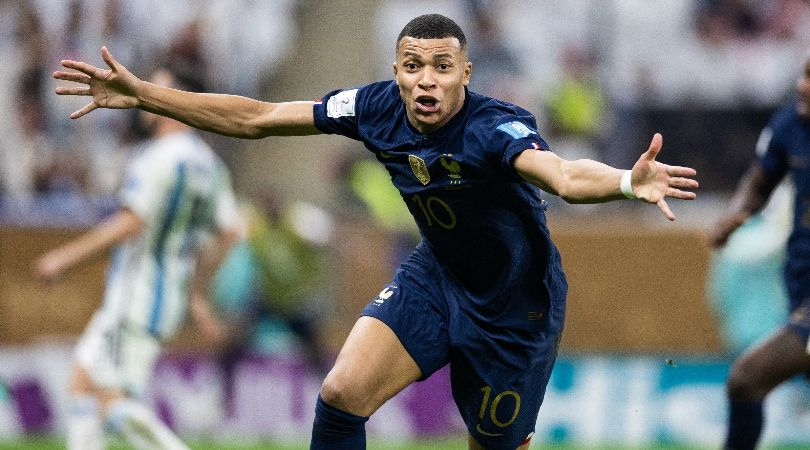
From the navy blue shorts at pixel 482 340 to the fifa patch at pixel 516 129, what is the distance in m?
0.83

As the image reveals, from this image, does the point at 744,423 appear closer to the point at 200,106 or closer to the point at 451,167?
the point at 451,167

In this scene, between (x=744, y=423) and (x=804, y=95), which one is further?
(x=804, y=95)

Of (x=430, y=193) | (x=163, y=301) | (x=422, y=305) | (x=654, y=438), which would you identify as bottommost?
(x=654, y=438)

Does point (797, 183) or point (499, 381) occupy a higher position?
point (797, 183)

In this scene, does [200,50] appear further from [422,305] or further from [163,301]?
[422,305]

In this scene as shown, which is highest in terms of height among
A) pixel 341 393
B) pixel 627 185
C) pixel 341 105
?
pixel 341 105

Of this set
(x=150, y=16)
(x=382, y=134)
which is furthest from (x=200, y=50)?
(x=382, y=134)

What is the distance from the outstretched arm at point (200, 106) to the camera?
6.14 m

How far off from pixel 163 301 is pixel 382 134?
105 inches

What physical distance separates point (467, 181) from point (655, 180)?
1.11 meters

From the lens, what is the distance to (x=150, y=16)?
13984 millimetres

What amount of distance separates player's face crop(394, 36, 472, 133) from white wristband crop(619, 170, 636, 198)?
42.7 inches

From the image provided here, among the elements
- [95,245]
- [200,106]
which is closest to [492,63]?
[95,245]

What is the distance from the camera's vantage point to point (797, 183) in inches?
308
